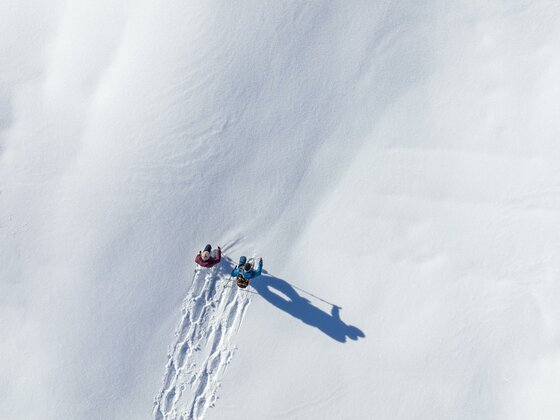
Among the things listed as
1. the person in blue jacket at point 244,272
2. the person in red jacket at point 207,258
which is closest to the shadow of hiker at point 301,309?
the person in blue jacket at point 244,272

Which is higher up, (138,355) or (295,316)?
(295,316)

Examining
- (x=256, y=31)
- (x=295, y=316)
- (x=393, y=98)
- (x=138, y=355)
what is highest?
(x=256, y=31)

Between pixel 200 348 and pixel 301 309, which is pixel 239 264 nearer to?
pixel 301 309

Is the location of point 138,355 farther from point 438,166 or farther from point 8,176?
point 438,166

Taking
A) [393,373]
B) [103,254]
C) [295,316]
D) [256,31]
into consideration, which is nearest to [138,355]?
[103,254]

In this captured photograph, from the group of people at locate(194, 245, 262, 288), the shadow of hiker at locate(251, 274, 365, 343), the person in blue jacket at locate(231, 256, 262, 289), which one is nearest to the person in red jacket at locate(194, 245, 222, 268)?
the group of people at locate(194, 245, 262, 288)

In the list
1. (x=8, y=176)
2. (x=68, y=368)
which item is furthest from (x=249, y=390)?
(x=8, y=176)

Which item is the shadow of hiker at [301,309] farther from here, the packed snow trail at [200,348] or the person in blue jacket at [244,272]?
the packed snow trail at [200,348]
